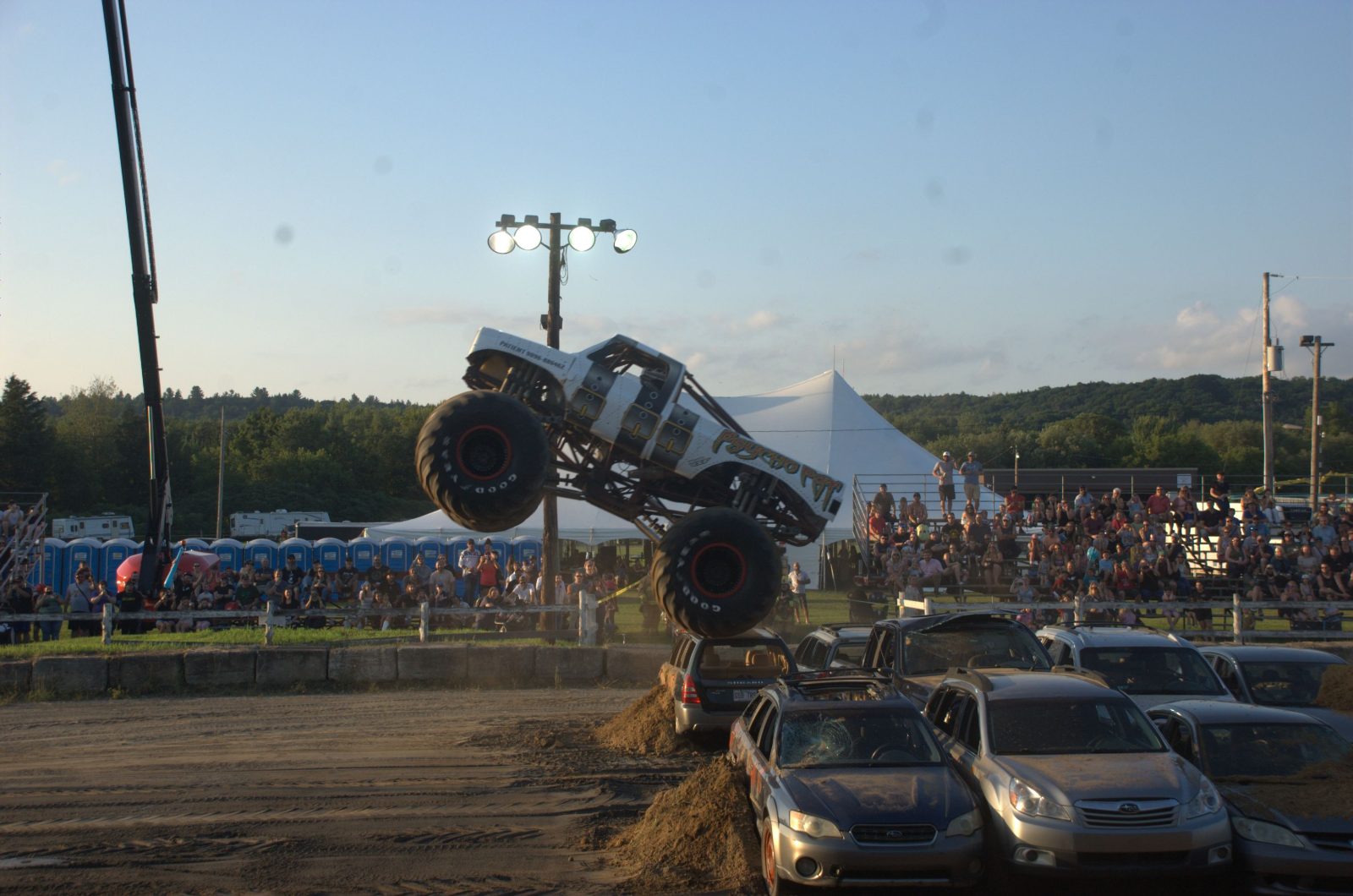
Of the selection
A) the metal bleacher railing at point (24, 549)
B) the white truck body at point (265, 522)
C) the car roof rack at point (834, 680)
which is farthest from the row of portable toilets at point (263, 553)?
the car roof rack at point (834, 680)

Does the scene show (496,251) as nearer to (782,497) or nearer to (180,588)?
(782,497)

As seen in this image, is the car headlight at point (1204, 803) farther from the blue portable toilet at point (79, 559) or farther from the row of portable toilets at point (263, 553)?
the blue portable toilet at point (79, 559)

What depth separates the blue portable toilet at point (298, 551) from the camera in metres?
32.8

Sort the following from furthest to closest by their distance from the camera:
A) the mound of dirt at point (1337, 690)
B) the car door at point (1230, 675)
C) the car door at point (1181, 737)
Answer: the car door at point (1230, 675) → the mound of dirt at point (1337, 690) → the car door at point (1181, 737)

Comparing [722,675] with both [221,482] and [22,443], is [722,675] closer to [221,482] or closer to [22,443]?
[221,482]

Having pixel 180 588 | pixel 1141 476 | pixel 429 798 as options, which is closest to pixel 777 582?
pixel 429 798

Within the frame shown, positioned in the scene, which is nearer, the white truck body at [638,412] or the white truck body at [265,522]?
the white truck body at [638,412]

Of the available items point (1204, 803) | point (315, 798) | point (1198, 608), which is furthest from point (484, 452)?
point (1198, 608)

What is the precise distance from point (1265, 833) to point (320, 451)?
3594 inches

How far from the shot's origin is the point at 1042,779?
7.43m

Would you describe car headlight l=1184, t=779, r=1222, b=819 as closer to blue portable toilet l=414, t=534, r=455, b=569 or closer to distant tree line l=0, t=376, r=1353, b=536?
blue portable toilet l=414, t=534, r=455, b=569

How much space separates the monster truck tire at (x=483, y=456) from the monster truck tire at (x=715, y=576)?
155 cm

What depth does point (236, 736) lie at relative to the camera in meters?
13.3

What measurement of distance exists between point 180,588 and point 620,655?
31.7 feet
